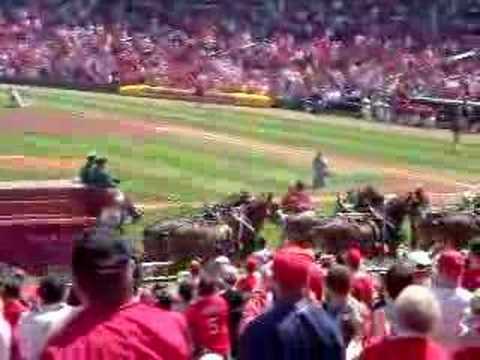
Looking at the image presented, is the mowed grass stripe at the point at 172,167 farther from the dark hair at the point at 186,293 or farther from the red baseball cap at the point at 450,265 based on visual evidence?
the red baseball cap at the point at 450,265

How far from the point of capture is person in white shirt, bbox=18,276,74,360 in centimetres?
870

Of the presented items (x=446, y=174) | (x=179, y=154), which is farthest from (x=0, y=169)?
(x=446, y=174)

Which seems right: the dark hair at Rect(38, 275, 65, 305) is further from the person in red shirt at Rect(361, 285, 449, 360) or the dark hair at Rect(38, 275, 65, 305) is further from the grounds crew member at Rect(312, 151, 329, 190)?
the grounds crew member at Rect(312, 151, 329, 190)

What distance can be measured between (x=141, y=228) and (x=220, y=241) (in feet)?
13.3

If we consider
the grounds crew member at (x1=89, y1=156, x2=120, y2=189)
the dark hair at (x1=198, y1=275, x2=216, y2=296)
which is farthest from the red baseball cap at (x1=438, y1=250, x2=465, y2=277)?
the grounds crew member at (x1=89, y1=156, x2=120, y2=189)

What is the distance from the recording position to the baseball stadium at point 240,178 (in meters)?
7.43

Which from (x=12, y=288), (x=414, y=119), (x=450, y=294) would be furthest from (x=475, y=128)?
(x=450, y=294)

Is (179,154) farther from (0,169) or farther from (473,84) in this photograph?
(473,84)

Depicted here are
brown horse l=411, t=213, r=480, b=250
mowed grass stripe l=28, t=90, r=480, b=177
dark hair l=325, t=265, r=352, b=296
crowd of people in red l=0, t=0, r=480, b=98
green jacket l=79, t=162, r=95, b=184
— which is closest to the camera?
dark hair l=325, t=265, r=352, b=296

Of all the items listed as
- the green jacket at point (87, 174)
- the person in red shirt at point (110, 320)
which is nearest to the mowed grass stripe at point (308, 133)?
the green jacket at point (87, 174)

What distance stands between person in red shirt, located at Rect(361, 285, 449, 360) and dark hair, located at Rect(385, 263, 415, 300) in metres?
1.90

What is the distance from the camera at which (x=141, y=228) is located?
26.0 metres

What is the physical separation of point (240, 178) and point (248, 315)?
2184 cm

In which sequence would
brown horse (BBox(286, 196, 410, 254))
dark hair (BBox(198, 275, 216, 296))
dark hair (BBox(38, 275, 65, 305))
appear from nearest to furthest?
1. dark hair (BBox(38, 275, 65, 305))
2. dark hair (BBox(198, 275, 216, 296))
3. brown horse (BBox(286, 196, 410, 254))
